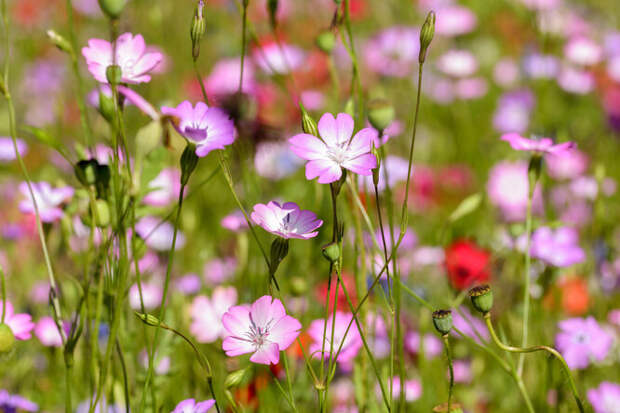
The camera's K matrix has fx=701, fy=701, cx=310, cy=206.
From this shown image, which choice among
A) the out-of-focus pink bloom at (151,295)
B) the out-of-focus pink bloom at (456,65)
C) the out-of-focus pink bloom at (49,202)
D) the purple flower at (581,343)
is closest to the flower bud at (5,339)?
the out-of-focus pink bloom at (49,202)

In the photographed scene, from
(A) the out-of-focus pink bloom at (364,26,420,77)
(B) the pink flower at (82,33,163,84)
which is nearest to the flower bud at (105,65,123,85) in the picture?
(B) the pink flower at (82,33,163,84)

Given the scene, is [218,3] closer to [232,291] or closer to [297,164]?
[297,164]

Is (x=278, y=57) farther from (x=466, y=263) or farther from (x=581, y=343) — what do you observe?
(x=581, y=343)

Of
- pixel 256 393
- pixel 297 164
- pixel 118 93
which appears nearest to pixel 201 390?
pixel 256 393

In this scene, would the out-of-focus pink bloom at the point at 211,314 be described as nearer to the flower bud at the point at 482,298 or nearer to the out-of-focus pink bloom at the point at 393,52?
the flower bud at the point at 482,298

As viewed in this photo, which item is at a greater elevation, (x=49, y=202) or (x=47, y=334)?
(x=49, y=202)

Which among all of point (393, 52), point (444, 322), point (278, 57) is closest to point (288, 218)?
point (444, 322)
